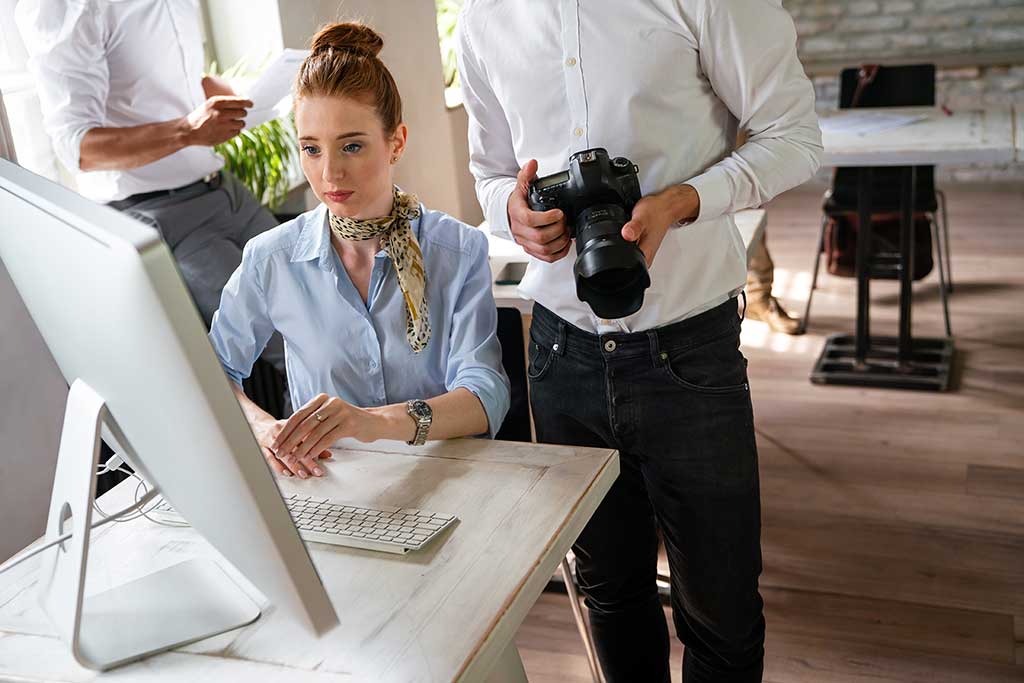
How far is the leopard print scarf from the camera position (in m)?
1.56

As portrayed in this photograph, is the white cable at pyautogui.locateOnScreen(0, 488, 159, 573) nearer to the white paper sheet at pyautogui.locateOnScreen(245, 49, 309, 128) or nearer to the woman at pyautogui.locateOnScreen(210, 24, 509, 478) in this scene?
the woman at pyautogui.locateOnScreen(210, 24, 509, 478)

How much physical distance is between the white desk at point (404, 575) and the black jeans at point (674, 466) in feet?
0.31

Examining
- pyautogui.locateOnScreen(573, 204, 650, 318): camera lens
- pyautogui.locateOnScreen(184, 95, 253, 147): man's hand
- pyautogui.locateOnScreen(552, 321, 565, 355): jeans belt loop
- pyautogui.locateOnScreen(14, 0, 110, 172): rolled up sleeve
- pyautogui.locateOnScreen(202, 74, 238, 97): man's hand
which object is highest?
pyautogui.locateOnScreen(14, 0, 110, 172): rolled up sleeve

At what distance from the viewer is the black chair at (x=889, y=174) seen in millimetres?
3631

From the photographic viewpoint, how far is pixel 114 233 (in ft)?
2.42

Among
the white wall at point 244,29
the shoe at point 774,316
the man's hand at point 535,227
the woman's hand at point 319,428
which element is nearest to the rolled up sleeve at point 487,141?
the man's hand at point 535,227

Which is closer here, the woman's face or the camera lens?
the camera lens

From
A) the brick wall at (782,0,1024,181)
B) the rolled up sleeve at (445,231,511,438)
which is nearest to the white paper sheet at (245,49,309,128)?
the rolled up sleeve at (445,231,511,438)

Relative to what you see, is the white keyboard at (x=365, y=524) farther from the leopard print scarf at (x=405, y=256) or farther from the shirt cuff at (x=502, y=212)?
the shirt cuff at (x=502, y=212)

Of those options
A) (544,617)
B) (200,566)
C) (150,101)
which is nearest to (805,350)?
(544,617)

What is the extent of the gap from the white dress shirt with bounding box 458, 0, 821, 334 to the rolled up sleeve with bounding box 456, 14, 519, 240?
0.01m

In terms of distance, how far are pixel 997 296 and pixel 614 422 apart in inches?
127

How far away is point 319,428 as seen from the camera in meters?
1.38

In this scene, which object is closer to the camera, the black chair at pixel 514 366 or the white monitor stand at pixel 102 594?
the white monitor stand at pixel 102 594
